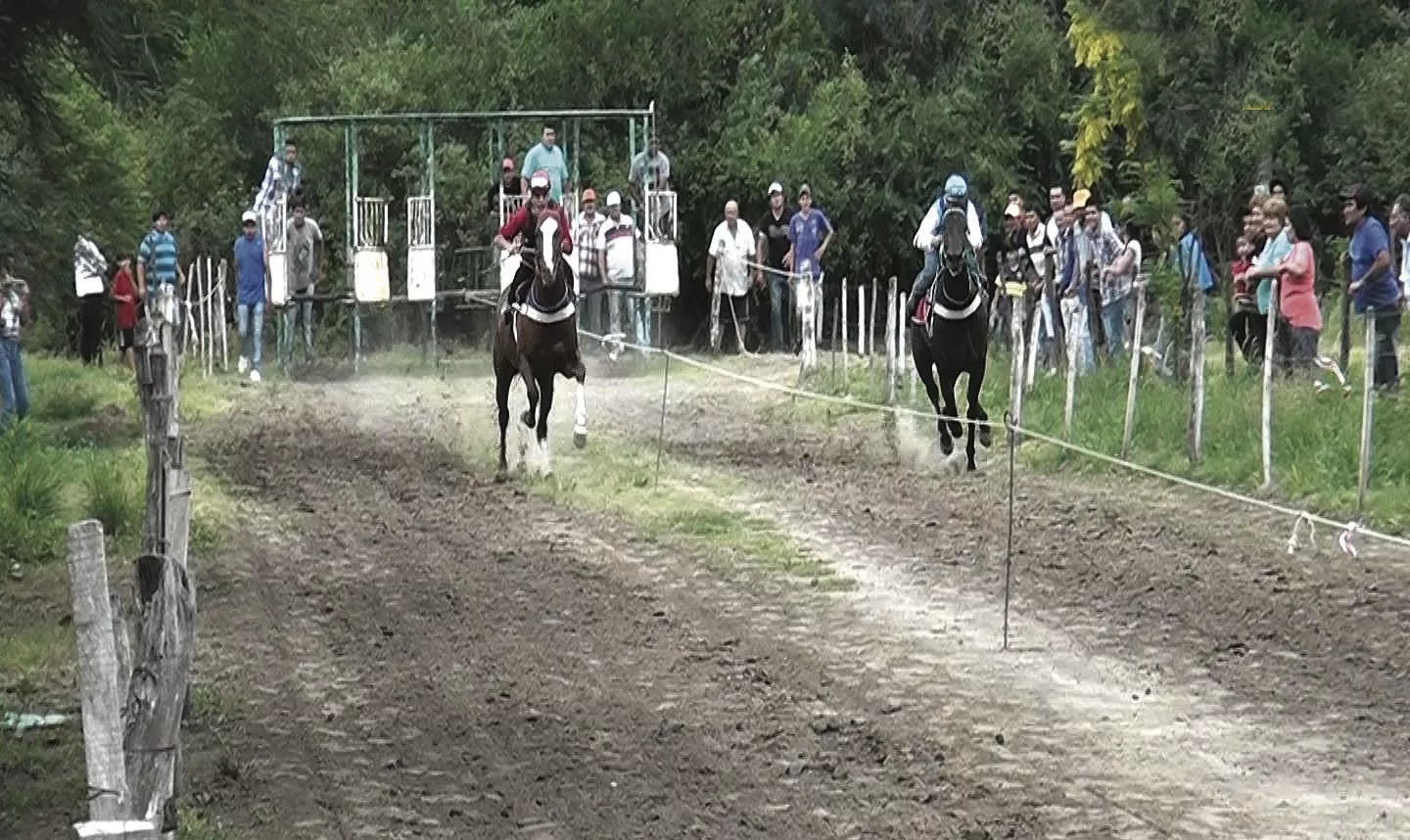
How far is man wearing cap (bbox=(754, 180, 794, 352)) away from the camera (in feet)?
100

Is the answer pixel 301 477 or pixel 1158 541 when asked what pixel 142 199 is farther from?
pixel 1158 541

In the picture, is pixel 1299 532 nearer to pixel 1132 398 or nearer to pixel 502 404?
pixel 1132 398

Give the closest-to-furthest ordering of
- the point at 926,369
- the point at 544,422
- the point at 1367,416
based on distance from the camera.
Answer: the point at 1367,416, the point at 544,422, the point at 926,369

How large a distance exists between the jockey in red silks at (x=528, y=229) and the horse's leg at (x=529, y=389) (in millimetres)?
536

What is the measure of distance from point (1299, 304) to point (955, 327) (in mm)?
2918

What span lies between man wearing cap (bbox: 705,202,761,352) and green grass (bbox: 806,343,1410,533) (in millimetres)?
9099

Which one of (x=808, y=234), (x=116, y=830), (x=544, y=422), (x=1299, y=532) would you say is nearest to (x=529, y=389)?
(x=544, y=422)

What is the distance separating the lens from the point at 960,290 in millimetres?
19125

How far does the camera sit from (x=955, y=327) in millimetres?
19250

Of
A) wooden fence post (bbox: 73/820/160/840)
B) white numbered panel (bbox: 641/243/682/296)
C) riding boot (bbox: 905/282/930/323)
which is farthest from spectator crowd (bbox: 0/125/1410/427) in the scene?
wooden fence post (bbox: 73/820/160/840)

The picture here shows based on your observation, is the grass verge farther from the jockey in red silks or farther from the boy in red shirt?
the boy in red shirt

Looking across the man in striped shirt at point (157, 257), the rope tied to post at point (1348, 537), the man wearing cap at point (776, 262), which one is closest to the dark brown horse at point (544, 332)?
the rope tied to post at point (1348, 537)

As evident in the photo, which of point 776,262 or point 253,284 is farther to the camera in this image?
point 776,262

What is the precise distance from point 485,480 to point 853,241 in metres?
19.6
